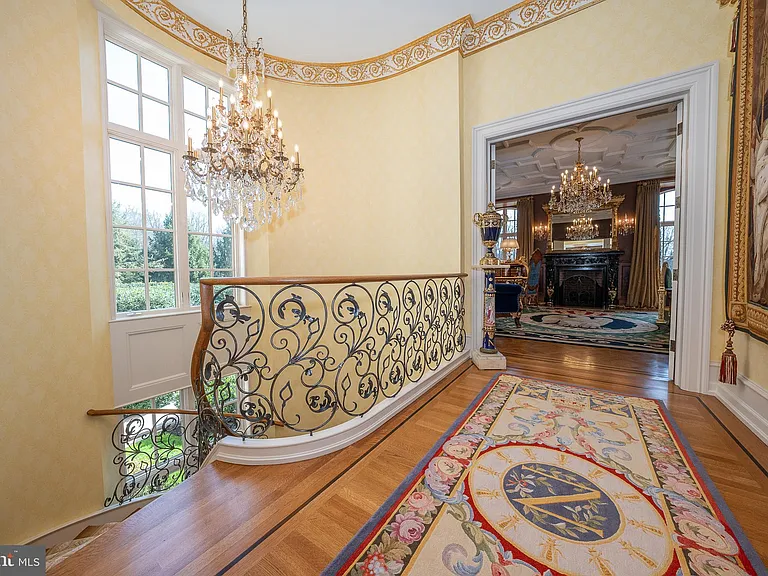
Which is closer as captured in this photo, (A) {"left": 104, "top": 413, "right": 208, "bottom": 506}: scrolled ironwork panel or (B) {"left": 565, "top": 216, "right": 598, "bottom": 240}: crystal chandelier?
(A) {"left": 104, "top": 413, "right": 208, "bottom": 506}: scrolled ironwork panel

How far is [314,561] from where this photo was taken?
1.10 m

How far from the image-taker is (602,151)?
660 centimetres

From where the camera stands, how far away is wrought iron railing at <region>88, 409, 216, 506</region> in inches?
122

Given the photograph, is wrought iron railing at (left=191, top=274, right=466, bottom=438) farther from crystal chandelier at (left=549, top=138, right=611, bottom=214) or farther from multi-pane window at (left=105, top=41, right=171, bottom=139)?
crystal chandelier at (left=549, top=138, right=611, bottom=214)

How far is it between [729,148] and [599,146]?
460 cm

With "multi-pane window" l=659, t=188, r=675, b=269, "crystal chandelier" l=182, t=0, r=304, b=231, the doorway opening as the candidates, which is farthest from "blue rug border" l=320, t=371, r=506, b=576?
"multi-pane window" l=659, t=188, r=675, b=269

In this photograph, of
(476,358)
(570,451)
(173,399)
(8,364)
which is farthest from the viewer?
(173,399)

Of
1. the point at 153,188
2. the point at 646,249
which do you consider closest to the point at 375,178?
the point at 153,188

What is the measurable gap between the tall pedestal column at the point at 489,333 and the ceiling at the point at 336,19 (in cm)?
290

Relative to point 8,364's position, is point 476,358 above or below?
below

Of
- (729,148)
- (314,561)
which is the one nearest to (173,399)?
(314,561)

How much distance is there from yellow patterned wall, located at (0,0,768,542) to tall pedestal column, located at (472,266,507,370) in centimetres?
44

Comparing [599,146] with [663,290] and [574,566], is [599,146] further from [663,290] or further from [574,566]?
[574,566]

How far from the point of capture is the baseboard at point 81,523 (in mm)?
2547
